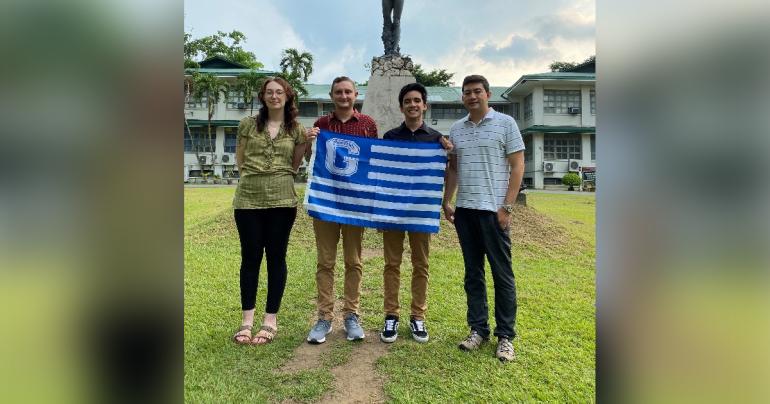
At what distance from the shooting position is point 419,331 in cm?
337

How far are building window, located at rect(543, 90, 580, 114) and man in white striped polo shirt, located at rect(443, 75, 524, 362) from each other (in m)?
26.6

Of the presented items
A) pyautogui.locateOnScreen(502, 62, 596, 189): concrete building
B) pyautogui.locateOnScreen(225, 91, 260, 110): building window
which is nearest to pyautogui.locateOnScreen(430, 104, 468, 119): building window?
pyautogui.locateOnScreen(502, 62, 596, 189): concrete building

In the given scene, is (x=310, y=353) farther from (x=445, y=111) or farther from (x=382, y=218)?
(x=445, y=111)

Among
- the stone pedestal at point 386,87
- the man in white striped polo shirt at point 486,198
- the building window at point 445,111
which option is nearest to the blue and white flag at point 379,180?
the man in white striped polo shirt at point 486,198

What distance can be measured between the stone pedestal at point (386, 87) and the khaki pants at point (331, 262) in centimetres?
500

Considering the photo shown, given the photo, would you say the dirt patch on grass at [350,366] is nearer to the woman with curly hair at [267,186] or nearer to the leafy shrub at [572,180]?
the woman with curly hair at [267,186]

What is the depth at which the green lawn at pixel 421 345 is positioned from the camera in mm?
2611

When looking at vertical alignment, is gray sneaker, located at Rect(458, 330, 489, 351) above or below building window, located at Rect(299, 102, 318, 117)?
below

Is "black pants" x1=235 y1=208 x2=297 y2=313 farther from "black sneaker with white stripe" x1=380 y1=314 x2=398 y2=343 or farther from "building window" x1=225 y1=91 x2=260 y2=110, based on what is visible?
"building window" x1=225 y1=91 x2=260 y2=110

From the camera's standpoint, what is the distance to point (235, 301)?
175 inches

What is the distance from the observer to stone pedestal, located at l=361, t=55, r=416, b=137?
325 inches

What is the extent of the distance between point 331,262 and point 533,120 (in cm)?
2666

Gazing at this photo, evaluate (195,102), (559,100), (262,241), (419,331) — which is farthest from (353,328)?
(195,102)
